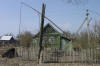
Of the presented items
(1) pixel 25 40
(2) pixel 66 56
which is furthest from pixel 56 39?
(2) pixel 66 56

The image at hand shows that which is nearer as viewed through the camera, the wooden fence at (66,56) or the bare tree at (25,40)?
the wooden fence at (66,56)

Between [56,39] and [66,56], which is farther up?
[56,39]

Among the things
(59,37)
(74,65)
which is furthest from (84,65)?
(59,37)

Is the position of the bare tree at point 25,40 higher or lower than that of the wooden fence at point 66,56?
higher

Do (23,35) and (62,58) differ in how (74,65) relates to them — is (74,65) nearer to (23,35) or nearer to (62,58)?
(62,58)

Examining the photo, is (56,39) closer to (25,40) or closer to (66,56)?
(25,40)

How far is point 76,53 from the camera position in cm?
1212

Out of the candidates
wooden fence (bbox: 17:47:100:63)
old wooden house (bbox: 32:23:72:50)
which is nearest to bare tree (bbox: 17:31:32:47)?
old wooden house (bbox: 32:23:72:50)

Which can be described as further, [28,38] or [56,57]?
[28,38]

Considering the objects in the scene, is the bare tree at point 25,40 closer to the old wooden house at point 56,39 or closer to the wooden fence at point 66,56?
the old wooden house at point 56,39

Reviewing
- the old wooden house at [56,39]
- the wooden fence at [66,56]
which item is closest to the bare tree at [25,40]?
the old wooden house at [56,39]

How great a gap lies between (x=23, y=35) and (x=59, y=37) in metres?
8.08

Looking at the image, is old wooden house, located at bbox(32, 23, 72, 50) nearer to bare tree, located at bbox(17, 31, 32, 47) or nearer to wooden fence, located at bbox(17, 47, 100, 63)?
bare tree, located at bbox(17, 31, 32, 47)

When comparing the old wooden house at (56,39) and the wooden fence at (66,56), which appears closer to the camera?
the wooden fence at (66,56)
